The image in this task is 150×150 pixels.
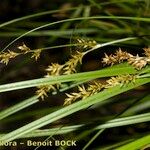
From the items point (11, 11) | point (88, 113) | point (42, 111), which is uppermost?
point (11, 11)

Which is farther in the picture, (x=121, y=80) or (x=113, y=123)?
(x=113, y=123)

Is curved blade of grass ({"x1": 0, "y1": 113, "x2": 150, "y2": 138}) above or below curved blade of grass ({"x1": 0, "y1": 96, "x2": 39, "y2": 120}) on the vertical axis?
below

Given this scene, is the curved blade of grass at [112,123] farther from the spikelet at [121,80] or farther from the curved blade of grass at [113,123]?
the spikelet at [121,80]

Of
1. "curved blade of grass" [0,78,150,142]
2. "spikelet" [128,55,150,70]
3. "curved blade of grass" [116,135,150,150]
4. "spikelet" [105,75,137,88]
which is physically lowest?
"curved blade of grass" [116,135,150,150]

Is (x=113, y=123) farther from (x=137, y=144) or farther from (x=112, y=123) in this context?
(x=137, y=144)

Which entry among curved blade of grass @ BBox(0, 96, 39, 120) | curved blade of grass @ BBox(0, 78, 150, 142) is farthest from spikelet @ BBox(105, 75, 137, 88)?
curved blade of grass @ BBox(0, 96, 39, 120)

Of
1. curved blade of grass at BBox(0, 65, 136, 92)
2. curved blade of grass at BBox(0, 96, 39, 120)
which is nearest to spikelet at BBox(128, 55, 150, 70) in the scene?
curved blade of grass at BBox(0, 65, 136, 92)

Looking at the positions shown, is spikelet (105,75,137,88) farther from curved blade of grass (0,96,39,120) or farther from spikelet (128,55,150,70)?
curved blade of grass (0,96,39,120)

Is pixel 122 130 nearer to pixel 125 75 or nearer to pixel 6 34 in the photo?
pixel 6 34

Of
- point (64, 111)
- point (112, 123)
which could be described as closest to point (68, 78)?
point (64, 111)

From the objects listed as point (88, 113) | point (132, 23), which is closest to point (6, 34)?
point (132, 23)

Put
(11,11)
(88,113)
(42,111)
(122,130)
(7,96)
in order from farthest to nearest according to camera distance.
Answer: (11,11) < (7,96) < (88,113) < (122,130) < (42,111)
